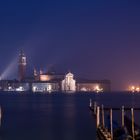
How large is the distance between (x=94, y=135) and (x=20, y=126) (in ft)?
27.3

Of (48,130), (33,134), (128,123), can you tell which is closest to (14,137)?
(33,134)

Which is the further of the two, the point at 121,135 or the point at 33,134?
the point at 33,134

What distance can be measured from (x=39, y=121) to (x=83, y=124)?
4.58 m

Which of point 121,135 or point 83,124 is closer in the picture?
point 121,135

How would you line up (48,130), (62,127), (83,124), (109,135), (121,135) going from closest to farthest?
1. (121,135)
2. (109,135)
3. (48,130)
4. (62,127)
5. (83,124)

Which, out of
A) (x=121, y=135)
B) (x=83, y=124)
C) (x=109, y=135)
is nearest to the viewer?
(x=121, y=135)

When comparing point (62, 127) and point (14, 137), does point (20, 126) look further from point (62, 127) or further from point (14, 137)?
point (14, 137)

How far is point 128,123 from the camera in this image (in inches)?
1465

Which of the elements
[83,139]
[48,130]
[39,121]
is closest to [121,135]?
[83,139]

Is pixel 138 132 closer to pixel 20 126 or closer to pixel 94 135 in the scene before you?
pixel 94 135

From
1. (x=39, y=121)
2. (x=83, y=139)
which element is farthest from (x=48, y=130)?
(x=39, y=121)

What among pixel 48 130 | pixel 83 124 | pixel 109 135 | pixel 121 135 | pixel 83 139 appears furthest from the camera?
pixel 83 124

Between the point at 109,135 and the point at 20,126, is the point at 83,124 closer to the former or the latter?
the point at 20,126

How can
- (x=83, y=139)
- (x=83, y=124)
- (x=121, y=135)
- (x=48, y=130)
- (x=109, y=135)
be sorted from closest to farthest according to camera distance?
(x=121, y=135)
(x=109, y=135)
(x=83, y=139)
(x=48, y=130)
(x=83, y=124)
